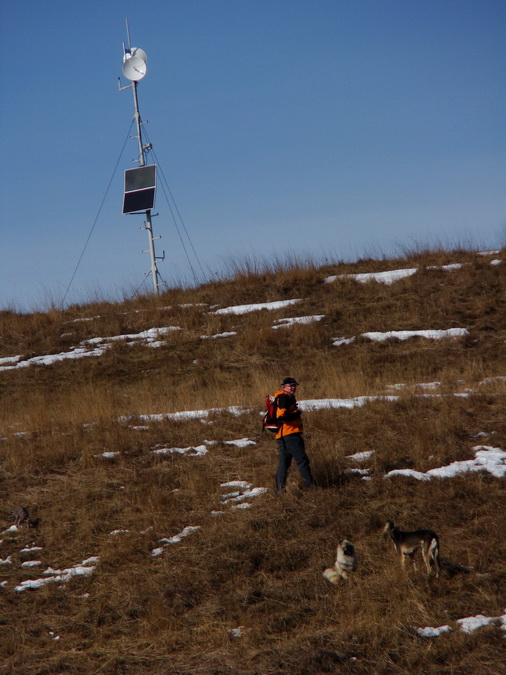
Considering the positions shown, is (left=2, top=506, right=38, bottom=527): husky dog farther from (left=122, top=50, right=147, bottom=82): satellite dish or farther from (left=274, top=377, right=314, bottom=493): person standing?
(left=122, top=50, right=147, bottom=82): satellite dish

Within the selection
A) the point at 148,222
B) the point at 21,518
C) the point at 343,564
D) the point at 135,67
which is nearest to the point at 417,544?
the point at 343,564

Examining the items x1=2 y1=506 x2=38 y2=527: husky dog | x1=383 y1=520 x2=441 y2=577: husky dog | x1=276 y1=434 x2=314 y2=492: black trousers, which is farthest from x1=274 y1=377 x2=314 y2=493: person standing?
x1=2 y1=506 x2=38 y2=527: husky dog

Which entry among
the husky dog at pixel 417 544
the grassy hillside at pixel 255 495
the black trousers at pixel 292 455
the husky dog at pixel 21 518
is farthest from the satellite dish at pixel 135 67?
the husky dog at pixel 417 544

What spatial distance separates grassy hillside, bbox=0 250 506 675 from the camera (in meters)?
5.33

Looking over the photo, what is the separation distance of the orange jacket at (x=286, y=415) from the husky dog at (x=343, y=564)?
2.02 meters

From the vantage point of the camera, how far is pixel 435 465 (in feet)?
27.7

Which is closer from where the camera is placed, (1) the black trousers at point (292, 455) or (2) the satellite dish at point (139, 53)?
(1) the black trousers at point (292, 455)

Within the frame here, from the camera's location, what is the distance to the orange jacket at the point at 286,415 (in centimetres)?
777

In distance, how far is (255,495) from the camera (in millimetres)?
8164

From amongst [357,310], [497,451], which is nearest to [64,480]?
[497,451]

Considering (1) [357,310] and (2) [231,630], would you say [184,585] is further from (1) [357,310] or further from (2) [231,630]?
(1) [357,310]

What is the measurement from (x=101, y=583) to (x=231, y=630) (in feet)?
6.03

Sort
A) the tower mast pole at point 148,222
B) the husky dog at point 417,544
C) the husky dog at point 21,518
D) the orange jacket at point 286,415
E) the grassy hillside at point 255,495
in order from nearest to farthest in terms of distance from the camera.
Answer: the grassy hillside at point 255,495 < the husky dog at point 417,544 < the orange jacket at point 286,415 < the husky dog at point 21,518 < the tower mast pole at point 148,222

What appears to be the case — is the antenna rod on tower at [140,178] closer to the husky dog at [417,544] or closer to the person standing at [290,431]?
the person standing at [290,431]
